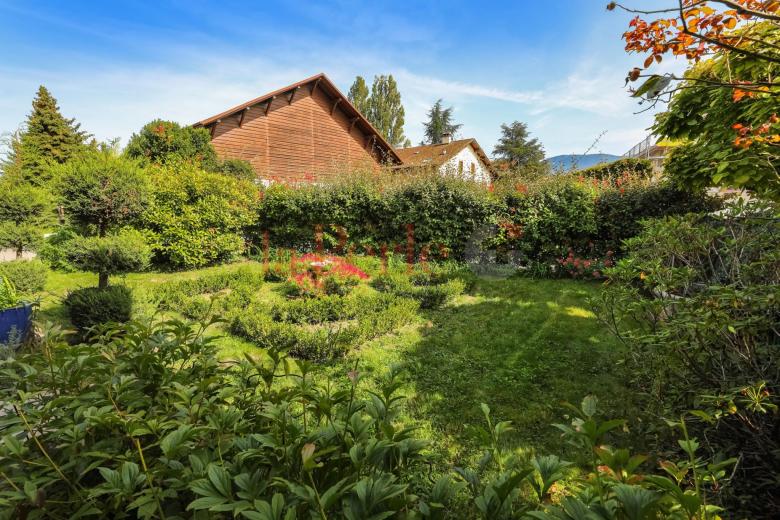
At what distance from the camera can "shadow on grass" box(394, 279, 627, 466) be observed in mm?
3365

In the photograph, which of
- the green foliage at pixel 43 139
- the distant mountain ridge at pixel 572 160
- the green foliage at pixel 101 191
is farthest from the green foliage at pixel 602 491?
the green foliage at pixel 43 139

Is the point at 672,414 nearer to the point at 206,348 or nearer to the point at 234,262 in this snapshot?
the point at 206,348

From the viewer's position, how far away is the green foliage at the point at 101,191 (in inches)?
211

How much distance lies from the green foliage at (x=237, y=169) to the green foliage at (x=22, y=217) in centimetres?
571

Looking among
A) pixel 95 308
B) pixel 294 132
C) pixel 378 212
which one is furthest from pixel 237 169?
pixel 95 308

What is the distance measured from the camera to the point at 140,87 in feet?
33.0

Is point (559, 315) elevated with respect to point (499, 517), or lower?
lower

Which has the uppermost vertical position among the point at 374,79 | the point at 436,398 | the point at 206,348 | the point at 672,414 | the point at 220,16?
the point at 374,79

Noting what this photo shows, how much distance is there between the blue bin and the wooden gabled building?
11.4 meters

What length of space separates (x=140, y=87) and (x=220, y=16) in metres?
5.10

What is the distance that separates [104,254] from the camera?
5258 millimetres

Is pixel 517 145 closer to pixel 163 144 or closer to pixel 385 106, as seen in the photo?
pixel 385 106

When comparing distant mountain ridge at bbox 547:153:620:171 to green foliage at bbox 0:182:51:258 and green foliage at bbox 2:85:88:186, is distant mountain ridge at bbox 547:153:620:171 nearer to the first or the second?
green foliage at bbox 0:182:51:258

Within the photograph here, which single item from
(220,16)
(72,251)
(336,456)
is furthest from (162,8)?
(336,456)
